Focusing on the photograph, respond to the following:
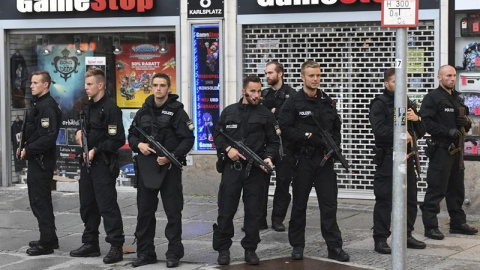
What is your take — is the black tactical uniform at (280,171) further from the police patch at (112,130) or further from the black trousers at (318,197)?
the police patch at (112,130)

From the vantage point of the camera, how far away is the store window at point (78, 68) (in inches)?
551

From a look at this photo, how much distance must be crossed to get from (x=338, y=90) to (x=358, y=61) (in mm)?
519

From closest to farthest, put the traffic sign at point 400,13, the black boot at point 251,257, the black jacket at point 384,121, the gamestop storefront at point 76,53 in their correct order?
the traffic sign at point 400,13, the black boot at point 251,257, the black jacket at point 384,121, the gamestop storefront at point 76,53

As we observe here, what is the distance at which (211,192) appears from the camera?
43.9 feet

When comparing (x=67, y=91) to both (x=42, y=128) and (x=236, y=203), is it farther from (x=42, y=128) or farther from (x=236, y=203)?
(x=236, y=203)

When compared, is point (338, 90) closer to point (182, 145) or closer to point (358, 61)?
point (358, 61)

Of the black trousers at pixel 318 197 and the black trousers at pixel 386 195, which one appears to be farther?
the black trousers at pixel 386 195

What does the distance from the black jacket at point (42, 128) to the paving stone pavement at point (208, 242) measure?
1.17 m

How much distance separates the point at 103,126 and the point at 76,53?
5457mm

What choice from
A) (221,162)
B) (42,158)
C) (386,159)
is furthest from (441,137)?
(42,158)

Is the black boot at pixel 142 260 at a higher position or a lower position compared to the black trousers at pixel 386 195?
lower

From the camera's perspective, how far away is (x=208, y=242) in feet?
33.0

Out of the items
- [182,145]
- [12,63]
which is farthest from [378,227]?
[12,63]

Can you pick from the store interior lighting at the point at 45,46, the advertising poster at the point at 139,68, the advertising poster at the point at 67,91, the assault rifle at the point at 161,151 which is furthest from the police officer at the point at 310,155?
the store interior lighting at the point at 45,46
